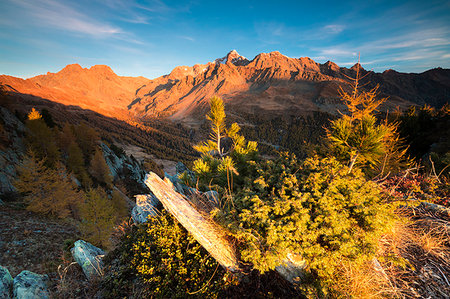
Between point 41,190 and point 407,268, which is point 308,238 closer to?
point 407,268

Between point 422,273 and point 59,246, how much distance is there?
24141mm

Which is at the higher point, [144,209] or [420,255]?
[420,255]

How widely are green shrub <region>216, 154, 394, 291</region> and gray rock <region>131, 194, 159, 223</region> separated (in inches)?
150

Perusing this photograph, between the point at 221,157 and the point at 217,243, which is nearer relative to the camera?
the point at 217,243

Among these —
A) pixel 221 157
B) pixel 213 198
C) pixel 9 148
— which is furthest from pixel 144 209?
pixel 9 148

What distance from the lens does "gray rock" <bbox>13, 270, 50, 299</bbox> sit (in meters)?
5.42

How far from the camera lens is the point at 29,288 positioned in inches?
221

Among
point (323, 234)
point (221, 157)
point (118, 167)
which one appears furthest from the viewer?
point (118, 167)

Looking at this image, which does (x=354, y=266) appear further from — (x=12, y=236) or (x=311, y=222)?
(x=12, y=236)

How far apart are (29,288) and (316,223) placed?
30.6 ft

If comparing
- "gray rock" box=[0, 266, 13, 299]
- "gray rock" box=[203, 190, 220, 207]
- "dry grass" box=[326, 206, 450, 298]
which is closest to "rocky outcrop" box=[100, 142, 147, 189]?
"gray rock" box=[0, 266, 13, 299]

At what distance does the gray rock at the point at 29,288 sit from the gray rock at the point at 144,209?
10.8ft

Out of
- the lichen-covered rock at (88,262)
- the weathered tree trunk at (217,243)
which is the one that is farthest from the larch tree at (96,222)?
the weathered tree trunk at (217,243)

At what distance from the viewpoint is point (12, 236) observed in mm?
15516
